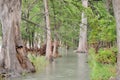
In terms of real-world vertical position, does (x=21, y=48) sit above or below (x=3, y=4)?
below

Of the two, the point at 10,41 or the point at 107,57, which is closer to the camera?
the point at 10,41

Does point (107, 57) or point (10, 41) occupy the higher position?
point (10, 41)

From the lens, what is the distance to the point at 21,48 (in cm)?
1667

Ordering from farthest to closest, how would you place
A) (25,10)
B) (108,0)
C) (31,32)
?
(31,32)
(25,10)
(108,0)

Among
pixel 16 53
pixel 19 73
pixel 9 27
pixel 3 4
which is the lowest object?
pixel 19 73

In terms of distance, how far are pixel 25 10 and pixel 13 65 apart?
15.1 metres

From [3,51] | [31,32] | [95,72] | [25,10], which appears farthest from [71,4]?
[31,32]

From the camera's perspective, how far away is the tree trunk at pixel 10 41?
15.6m

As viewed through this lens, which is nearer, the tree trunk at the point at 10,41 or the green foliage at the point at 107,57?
the tree trunk at the point at 10,41

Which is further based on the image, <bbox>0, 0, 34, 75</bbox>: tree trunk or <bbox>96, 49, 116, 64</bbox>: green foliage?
<bbox>96, 49, 116, 64</bbox>: green foliage

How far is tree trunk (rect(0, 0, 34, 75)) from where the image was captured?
15602 mm

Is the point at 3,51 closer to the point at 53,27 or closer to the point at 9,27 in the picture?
the point at 9,27

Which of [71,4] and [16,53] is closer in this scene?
[16,53]

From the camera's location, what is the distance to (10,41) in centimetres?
1588
